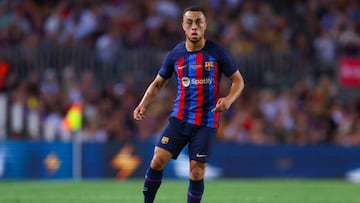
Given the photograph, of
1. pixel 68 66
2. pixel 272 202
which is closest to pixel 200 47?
pixel 272 202

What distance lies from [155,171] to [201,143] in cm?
61

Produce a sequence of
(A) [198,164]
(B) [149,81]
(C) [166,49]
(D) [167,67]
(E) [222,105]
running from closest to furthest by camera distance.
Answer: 1. (E) [222,105]
2. (A) [198,164]
3. (D) [167,67]
4. (B) [149,81]
5. (C) [166,49]

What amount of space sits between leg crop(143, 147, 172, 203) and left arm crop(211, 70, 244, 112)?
789mm

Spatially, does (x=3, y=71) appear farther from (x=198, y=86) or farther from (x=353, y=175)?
(x=198, y=86)

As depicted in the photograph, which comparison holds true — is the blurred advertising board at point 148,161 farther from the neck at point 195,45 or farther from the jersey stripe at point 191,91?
the neck at point 195,45

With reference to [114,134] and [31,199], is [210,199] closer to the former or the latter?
[31,199]

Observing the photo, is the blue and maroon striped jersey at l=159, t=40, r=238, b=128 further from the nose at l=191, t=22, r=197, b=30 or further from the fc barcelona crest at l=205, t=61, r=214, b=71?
the nose at l=191, t=22, r=197, b=30

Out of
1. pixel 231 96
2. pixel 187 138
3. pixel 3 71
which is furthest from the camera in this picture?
pixel 3 71

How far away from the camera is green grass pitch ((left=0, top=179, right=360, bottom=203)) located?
14516 millimetres

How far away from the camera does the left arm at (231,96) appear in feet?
35.3

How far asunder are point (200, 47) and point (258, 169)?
33.8ft

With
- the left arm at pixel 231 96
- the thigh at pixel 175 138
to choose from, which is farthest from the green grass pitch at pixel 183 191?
the left arm at pixel 231 96

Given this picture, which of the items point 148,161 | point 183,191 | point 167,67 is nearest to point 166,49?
point 148,161

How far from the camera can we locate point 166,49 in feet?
75.7
